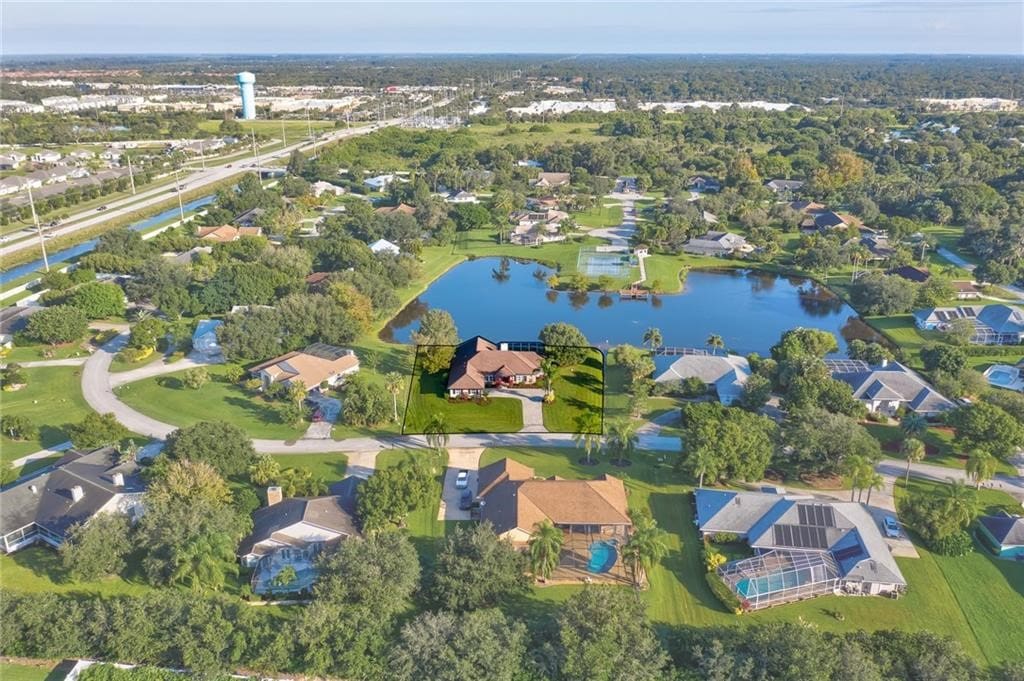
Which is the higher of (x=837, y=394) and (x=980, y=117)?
(x=980, y=117)

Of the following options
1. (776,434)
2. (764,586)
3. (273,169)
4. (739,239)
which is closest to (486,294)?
(739,239)

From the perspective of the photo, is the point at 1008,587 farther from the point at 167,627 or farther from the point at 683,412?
the point at 167,627

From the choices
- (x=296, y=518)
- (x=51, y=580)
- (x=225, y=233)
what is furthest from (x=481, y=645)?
(x=225, y=233)

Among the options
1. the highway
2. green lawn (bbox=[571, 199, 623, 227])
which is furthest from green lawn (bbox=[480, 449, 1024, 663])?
the highway

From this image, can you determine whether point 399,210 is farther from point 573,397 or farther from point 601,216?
point 573,397

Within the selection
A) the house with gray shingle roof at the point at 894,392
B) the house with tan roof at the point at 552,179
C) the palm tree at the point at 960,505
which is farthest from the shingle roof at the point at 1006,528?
the house with tan roof at the point at 552,179

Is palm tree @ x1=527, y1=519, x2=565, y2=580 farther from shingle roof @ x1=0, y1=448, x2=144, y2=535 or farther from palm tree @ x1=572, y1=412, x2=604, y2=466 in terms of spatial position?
shingle roof @ x1=0, y1=448, x2=144, y2=535
